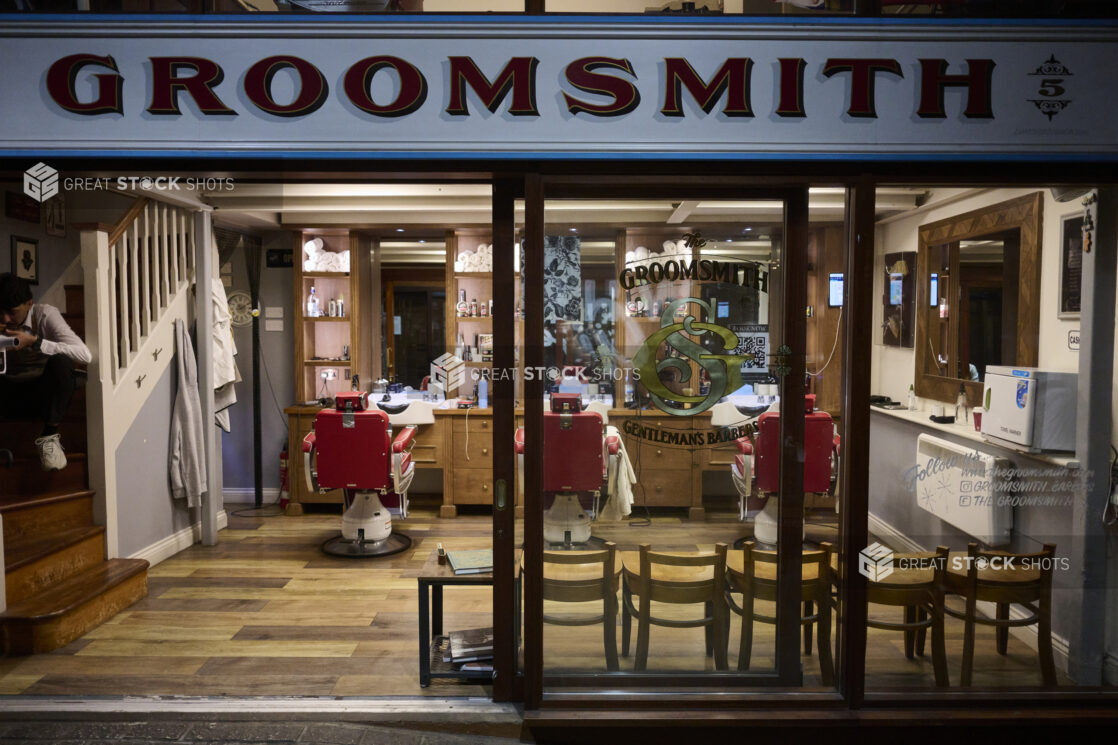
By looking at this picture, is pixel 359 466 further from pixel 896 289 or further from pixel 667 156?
pixel 896 289

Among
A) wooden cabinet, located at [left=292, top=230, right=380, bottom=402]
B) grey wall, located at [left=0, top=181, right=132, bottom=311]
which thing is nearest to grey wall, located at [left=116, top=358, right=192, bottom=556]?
grey wall, located at [left=0, top=181, right=132, bottom=311]

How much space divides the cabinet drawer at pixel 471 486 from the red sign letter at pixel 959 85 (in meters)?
4.26

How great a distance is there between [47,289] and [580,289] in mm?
4116

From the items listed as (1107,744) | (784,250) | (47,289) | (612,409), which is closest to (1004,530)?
(1107,744)

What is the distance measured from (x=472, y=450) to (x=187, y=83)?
3.76 m

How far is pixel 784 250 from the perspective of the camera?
2744 mm

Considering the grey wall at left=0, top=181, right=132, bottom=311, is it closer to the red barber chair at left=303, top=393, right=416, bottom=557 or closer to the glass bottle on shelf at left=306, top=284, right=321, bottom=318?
the glass bottle on shelf at left=306, top=284, right=321, bottom=318

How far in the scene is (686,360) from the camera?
2738mm

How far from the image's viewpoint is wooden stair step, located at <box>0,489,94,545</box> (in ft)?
12.1

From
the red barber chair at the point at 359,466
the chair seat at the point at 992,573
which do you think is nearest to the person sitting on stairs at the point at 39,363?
the red barber chair at the point at 359,466

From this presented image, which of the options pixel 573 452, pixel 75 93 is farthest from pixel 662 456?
pixel 75 93

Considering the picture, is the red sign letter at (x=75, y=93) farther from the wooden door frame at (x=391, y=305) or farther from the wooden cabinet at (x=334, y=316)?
the wooden door frame at (x=391, y=305)

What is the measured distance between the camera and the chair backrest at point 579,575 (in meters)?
2.74

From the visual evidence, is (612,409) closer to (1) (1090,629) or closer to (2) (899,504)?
(2) (899,504)
